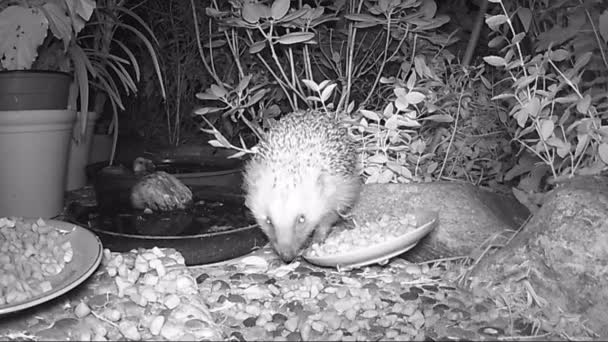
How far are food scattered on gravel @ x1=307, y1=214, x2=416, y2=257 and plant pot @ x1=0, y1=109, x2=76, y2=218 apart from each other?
1.25m

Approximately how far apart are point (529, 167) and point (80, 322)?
Answer: 1718 millimetres

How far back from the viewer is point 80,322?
1640 millimetres

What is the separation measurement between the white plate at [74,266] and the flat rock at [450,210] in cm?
117

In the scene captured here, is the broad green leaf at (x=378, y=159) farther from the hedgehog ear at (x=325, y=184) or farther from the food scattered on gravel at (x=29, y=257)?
the food scattered on gravel at (x=29, y=257)

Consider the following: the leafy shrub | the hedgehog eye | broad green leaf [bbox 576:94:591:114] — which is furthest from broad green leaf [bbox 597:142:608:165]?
the hedgehog eye

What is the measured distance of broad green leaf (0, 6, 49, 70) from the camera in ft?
7.79

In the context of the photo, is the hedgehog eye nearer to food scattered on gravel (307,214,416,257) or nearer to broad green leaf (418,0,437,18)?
food scattered on gravel (307,214,416,257)

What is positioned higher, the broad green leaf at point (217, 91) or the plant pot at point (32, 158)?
the broad green leaf at point (217, 91)

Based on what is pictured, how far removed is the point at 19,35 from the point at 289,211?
4.31 ft

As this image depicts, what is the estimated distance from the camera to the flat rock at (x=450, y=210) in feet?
7.39

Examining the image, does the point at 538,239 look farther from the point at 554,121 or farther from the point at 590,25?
the point at 590,25

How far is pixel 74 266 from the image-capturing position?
6.08 feet

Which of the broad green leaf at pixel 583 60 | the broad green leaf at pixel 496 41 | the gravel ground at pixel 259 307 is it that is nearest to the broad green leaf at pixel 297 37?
the broad green leaf at pixel 496 41

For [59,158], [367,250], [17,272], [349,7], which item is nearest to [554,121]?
[367,250]
